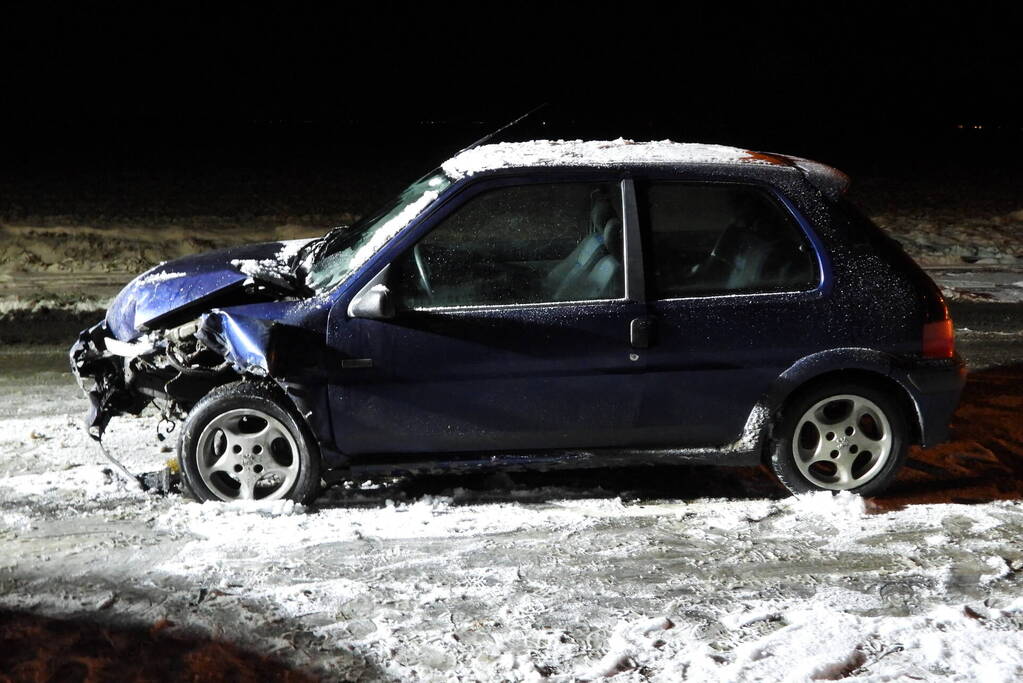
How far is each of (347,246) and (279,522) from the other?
137cm

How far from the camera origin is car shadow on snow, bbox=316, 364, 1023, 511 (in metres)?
5.48

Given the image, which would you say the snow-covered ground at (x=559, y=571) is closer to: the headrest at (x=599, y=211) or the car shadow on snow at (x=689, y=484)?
the car shadow on snow at (x=689, y=484)

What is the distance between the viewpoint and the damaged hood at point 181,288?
5.30 metres

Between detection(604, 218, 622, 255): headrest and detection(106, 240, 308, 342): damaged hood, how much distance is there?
4.99 feet

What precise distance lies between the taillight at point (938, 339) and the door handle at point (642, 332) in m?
1.25

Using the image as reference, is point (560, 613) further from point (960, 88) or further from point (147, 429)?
point (960, 88)

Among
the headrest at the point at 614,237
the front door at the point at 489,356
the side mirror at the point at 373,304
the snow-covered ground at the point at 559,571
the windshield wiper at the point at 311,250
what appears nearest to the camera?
the snow-covered ground at the point at 559,571

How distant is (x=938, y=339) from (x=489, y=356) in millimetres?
2023

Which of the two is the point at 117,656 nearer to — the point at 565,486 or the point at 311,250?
the point at 565,486

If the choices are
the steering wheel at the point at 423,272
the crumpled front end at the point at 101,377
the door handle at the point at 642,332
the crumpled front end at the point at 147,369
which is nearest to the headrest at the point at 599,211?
the door handle at the point at 642,332

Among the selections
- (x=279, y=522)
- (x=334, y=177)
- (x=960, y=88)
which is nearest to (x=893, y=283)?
(x=279, y=522)

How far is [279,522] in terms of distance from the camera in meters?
5.11

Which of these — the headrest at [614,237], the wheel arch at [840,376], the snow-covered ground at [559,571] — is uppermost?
the headrest at [614,237]

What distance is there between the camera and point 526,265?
5633 mm
